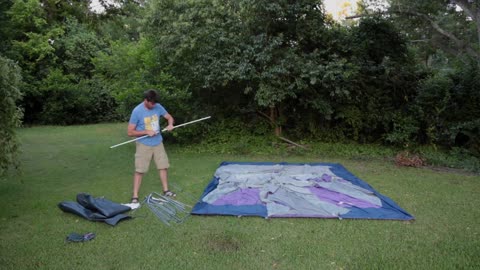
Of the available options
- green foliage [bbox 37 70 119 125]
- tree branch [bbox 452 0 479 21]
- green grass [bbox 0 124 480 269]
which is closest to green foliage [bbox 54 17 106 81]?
green foliage [bbox 37 70 119 125]

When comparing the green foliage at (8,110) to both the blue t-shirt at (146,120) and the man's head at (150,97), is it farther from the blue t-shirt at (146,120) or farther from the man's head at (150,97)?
the man's head at (150,97)

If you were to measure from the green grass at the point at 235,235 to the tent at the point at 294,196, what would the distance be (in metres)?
0.16

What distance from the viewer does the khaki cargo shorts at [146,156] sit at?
15.9 feet

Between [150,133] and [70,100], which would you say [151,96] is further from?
[70,100]

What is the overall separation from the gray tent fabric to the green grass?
0.08 meters

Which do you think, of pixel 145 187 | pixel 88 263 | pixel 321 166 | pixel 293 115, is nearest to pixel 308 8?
pixel 293 115

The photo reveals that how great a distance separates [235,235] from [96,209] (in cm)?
166

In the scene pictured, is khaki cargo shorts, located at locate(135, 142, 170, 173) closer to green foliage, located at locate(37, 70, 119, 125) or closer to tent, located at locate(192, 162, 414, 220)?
tent, located at locate(192, 162, 414, 220)

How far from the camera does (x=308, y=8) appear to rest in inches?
318

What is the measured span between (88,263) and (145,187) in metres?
2.44

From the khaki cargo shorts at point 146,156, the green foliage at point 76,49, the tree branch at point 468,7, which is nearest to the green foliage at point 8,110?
the khaki cargo shorts at point 146,156

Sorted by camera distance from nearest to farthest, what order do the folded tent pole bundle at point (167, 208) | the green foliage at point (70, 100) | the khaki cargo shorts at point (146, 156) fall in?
1. the folded tent pole bundle at point (167, 208)
2. the khaki cargo shorts at point (146, 156)
3. the green foliage at point (70, 100)

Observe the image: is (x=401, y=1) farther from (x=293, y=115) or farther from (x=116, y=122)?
(x=116, y=122)

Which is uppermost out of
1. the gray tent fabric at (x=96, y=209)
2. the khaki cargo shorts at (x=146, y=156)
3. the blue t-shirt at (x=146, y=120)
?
the blue t-shirt at (x=146, y=120)
